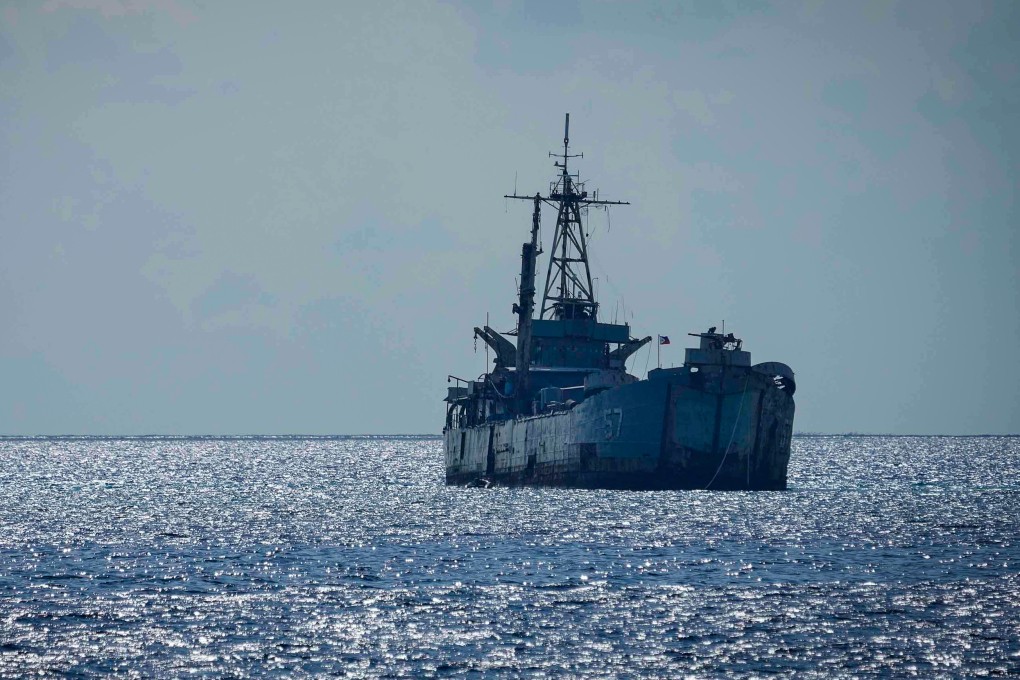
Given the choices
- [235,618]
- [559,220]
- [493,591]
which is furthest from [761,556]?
[559,220]

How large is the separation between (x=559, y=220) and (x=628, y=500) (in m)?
21.6

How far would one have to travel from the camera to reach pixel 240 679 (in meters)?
20.4

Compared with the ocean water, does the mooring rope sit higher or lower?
higher

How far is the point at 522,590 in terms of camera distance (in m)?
29.1

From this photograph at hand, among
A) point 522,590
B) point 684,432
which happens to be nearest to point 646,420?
point 684,432

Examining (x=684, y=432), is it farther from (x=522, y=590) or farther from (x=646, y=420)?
(x=522, y=590)

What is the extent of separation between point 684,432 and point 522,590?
77.0 ft

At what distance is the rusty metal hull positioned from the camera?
51625 millimetres

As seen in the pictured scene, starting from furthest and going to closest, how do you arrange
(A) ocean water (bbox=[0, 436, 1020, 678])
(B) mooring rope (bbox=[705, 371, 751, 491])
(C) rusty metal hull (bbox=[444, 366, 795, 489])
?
(B) mooring rope (bbox=[705, 371, 751, 491]) < (C) rusty metal hull (bbox=[444, 366, 795, 489]) < (A) ocean water (bbox=[0, 436, 1020, 678])

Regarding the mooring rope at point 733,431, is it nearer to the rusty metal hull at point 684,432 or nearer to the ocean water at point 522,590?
the rusty metal hull at point 684,432

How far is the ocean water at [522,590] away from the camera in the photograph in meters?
21.9

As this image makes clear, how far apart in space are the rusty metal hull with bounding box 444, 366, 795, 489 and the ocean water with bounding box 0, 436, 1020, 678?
4.35 feet

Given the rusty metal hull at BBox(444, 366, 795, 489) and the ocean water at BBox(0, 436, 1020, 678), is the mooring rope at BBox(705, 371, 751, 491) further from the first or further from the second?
the ocean water at BBox(0, 436, 1020, 678)

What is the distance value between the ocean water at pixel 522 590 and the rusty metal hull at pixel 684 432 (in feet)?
4.35
